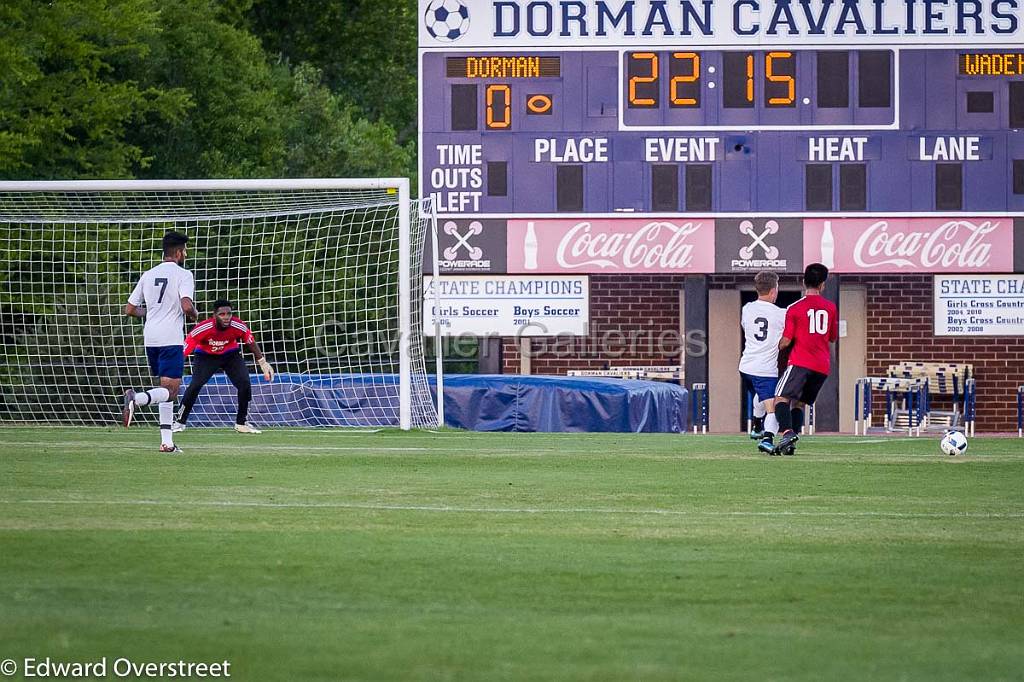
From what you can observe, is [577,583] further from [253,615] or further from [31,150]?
[31,150]

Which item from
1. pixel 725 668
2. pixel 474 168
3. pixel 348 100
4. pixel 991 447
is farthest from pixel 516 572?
pixel 348 100

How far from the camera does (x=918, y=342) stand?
1131 inches

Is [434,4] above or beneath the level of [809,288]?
above

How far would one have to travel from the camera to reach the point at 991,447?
1573 centimetres

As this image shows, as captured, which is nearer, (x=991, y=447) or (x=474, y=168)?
(x=991, y=447)

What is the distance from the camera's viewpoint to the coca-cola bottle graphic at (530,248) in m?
23.3

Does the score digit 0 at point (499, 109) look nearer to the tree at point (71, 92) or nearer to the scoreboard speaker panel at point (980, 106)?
the scoreboard speaker panel at point (980, 106)

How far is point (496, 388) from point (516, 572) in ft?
52.2

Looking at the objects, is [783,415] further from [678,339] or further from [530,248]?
[678,339]

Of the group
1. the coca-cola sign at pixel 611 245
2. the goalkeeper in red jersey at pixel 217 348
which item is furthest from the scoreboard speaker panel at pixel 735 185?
the goalkeeper in red jersey at pixel 217 348

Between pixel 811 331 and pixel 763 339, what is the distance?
4.04ft

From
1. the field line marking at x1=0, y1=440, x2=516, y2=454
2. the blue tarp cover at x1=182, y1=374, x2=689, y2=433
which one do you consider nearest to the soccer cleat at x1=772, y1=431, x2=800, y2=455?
the field line marking at x1=0, y1=440, x2=516, y2=454

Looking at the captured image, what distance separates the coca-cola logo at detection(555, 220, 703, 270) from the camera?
2347cm

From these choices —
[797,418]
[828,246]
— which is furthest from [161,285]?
[828,246]
